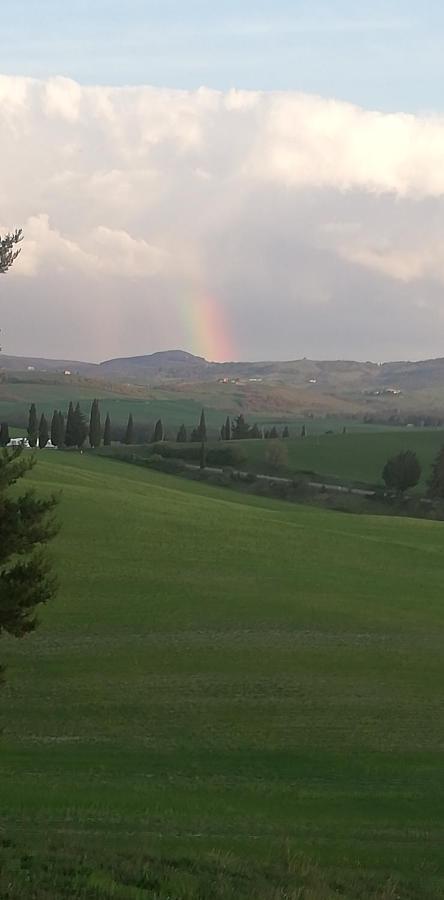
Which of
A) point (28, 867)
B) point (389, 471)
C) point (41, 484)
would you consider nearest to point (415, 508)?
point (389, 471)

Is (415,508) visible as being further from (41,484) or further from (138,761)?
(138,761)

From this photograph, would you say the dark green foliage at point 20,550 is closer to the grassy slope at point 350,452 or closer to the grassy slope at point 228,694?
the grassy slope at point 228,694

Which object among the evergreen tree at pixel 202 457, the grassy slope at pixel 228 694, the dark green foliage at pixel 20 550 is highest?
the dark green foliage at pixel 20 550

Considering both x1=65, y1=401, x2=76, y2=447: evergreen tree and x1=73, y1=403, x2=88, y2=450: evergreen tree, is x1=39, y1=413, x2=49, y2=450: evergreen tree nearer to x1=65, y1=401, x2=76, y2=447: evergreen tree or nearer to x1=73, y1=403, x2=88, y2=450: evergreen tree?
x1=65, y1=401, x2=76, y2=447: evergreen tree

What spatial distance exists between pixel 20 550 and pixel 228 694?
15416mm

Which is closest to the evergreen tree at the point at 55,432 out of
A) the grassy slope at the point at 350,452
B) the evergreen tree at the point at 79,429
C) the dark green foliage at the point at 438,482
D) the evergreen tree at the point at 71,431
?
the evergreen tree at the point at 71,431

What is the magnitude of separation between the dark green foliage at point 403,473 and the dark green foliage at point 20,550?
3975 inches

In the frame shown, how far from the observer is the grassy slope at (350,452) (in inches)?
5128

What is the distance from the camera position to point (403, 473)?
381 feet

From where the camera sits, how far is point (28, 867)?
37.6 feet

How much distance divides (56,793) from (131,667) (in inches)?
618

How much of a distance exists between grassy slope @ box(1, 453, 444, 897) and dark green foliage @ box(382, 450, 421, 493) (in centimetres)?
5109

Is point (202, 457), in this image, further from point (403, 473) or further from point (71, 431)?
point (71, 431)

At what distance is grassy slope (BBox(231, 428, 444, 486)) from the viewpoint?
130 meters
